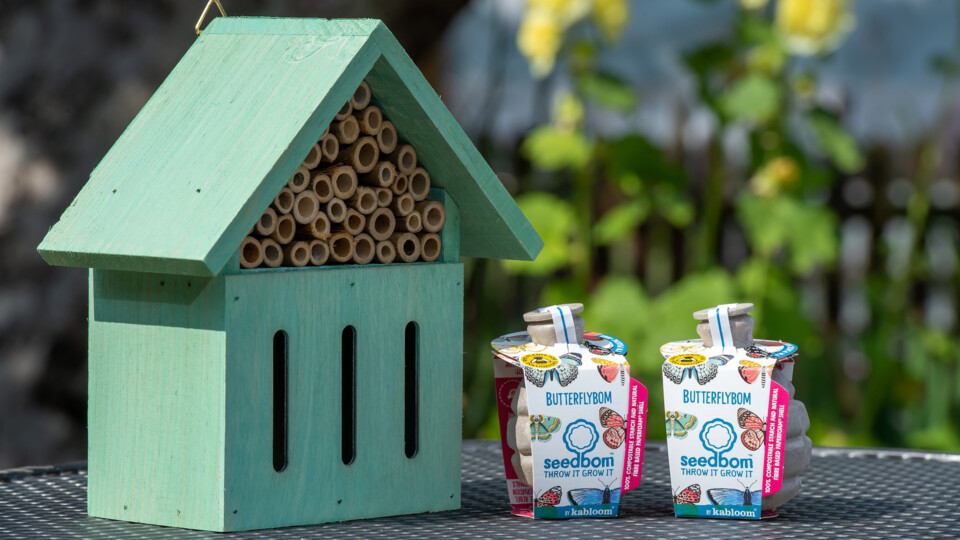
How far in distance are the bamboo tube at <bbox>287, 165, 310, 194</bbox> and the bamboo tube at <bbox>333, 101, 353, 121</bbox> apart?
8 centimetres

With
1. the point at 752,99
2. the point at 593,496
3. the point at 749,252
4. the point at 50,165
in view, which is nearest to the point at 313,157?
the point at 593,496

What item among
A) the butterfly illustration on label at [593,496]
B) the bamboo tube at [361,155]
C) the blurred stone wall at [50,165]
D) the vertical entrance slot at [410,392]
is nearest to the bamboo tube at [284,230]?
the bamboo tube at [361,155]

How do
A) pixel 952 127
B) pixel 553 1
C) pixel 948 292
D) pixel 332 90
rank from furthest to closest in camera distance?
pixel 952 127, pixel 948 292, pixel 553 1, pixel 332 90

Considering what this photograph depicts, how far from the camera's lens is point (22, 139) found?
2615mm

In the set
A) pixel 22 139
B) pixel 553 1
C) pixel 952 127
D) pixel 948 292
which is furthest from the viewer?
pixel 952 127

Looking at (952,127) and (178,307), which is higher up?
(952,127)

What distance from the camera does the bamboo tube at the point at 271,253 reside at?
1.46 metres

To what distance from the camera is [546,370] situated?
151cm

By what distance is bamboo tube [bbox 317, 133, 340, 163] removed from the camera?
150cm

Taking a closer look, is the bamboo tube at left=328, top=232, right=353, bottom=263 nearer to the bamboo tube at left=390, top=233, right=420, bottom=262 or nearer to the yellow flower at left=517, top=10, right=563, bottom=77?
the bamboo tube at left=390, top=233, right=420, bottom=262

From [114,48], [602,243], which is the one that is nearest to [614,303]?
[602,243]

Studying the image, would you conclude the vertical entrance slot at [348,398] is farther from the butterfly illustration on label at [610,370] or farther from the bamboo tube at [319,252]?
the butterfly illustration on label at [610,370]

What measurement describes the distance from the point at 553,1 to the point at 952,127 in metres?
2.17

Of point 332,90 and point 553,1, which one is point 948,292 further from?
point 332,90
